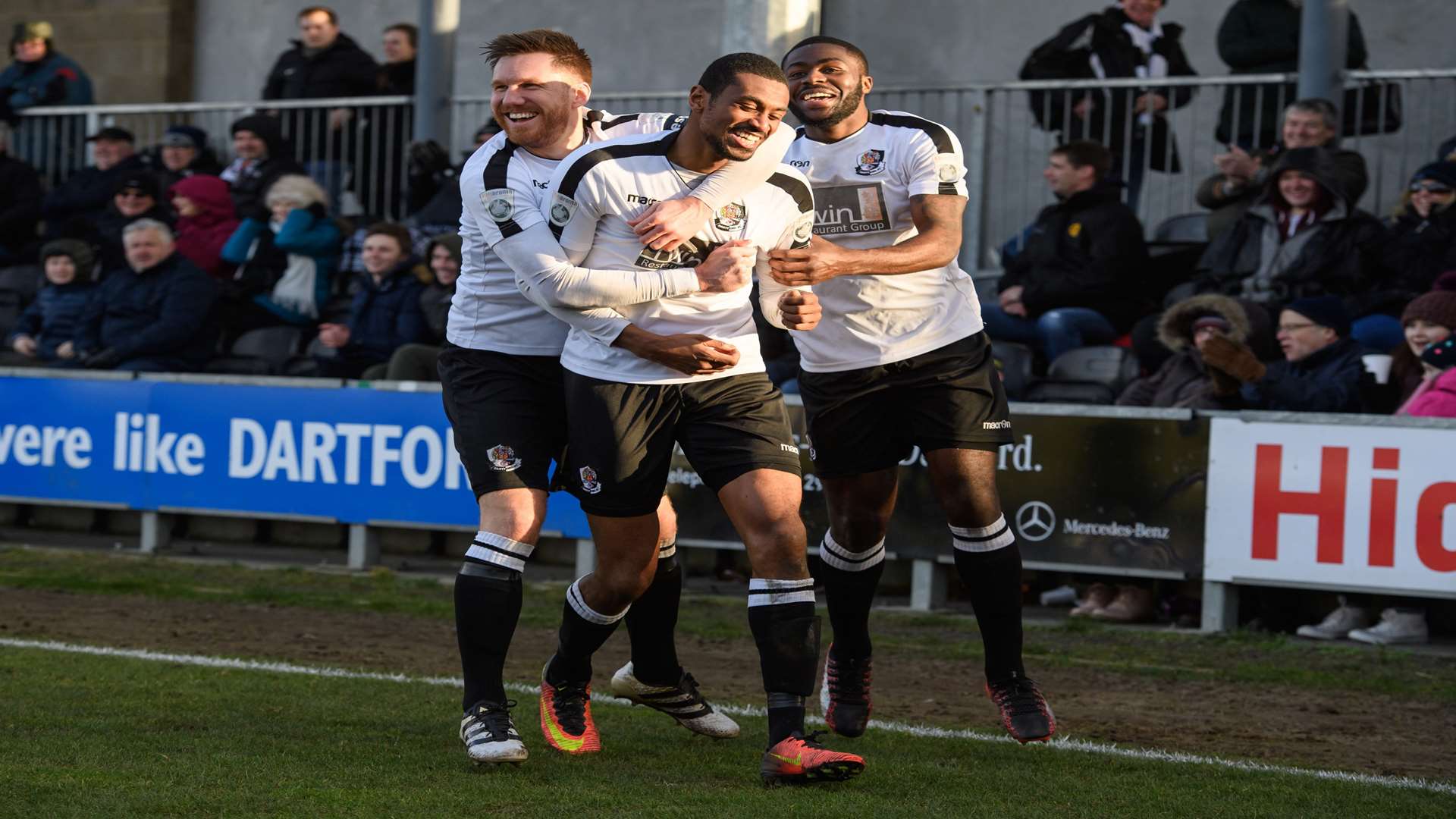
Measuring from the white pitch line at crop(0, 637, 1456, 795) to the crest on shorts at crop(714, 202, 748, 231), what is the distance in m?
1.97

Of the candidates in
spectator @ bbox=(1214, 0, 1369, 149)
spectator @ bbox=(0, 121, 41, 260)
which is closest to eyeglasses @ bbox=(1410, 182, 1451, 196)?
spectator @ bbox=(1214, 0, 1369, 149)

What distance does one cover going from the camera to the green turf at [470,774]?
5004 millimetres

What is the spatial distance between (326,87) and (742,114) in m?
11.8

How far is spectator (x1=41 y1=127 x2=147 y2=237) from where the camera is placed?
16.2 m

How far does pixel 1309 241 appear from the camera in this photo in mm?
11172

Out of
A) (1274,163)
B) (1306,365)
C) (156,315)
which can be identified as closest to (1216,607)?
(1306,365)

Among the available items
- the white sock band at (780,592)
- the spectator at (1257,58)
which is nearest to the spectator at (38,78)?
the spectator at (1257,58)

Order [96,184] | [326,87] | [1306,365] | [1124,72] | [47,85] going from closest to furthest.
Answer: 1. [1306,365]
2. [1124,72]
3. [96,184]
4. [326,87]
5. [47,85]

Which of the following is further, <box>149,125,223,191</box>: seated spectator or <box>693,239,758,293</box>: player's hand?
<box>149,125,223,191</box>: seated spectator

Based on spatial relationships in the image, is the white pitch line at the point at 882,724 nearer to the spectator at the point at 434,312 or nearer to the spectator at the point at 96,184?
the spectator at the point at 434,312

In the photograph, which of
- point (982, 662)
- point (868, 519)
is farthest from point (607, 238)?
point (982, 662)

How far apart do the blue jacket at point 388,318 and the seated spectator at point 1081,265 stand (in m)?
3.79

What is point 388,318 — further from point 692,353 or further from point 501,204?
point 692,353

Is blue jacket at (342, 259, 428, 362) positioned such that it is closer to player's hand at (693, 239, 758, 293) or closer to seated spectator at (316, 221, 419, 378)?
seated spectator at (316, 221, 419, 378)
